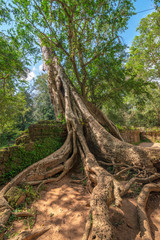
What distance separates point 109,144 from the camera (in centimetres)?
329

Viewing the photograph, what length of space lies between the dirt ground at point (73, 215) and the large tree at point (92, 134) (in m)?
0.18

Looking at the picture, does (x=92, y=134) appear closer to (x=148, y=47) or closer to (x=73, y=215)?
(x=73, y=215)

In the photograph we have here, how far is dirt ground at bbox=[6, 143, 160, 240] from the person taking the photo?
1529 mm

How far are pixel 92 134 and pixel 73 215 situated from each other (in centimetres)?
237

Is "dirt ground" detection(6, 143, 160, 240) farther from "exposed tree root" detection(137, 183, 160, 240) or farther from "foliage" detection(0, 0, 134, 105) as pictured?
"foliage" detection(0, 0, 134, 105)

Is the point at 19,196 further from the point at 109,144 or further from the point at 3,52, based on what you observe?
the point at 3,52

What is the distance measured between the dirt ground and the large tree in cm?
18

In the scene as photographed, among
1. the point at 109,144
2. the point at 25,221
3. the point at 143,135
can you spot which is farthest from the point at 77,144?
the point at 143,135

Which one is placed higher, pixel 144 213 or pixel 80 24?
pixel 80 24

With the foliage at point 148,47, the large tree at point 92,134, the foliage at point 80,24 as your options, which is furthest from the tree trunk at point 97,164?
the foliage at point 148,47

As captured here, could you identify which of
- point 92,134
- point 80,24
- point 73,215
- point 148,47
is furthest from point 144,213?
point 148,47

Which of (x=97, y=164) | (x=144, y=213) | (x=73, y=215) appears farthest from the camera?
(x=97, y=164)

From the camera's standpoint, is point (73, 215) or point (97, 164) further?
point (97, 164)

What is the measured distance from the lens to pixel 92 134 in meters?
3.93
